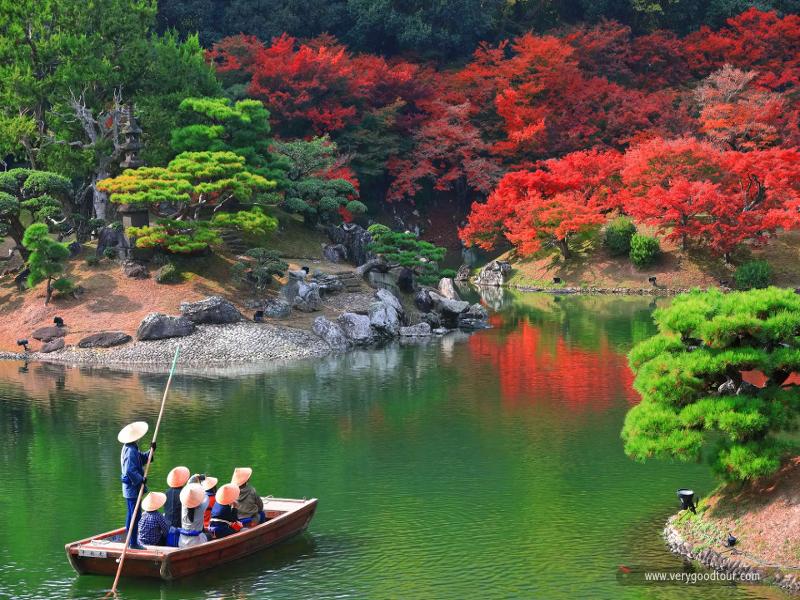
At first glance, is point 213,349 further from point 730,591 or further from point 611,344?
point 730,591

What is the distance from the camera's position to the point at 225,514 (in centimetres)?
1439

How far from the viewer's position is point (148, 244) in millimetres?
34125

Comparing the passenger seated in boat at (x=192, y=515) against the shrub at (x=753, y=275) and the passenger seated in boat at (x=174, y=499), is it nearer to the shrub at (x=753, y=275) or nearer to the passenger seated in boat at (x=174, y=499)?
the passenger seated in boat at (x=174, y=499)

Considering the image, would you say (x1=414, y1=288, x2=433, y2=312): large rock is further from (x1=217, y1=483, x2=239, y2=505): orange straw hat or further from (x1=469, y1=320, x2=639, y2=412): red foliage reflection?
(x1=217, y1=483, x2=239, y2=505): orange straw hat

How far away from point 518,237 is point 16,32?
23814 mm

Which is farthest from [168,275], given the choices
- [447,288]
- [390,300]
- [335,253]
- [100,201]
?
[447,288]

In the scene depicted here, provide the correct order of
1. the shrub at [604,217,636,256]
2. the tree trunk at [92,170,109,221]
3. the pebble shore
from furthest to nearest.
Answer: the shrub at [604,217,636,256] → the tree trunk at [92,170,109,221] → the pebble shore

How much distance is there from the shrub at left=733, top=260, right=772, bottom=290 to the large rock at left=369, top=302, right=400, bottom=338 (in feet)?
56.7

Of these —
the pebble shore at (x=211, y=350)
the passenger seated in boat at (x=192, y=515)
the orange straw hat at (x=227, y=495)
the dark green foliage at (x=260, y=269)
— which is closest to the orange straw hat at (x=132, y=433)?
the passenger seated in boat at (x=192, y=515)

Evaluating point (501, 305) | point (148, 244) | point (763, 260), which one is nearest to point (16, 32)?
point (148, 244)

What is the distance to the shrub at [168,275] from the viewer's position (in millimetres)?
34188

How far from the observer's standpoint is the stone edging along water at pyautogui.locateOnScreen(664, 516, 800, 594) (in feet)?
42.5

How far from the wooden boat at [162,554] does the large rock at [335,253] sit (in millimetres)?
26066

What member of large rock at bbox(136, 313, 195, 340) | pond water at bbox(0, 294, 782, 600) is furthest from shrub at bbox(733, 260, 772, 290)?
large rock at bbox(136, 313, 195, 340)
